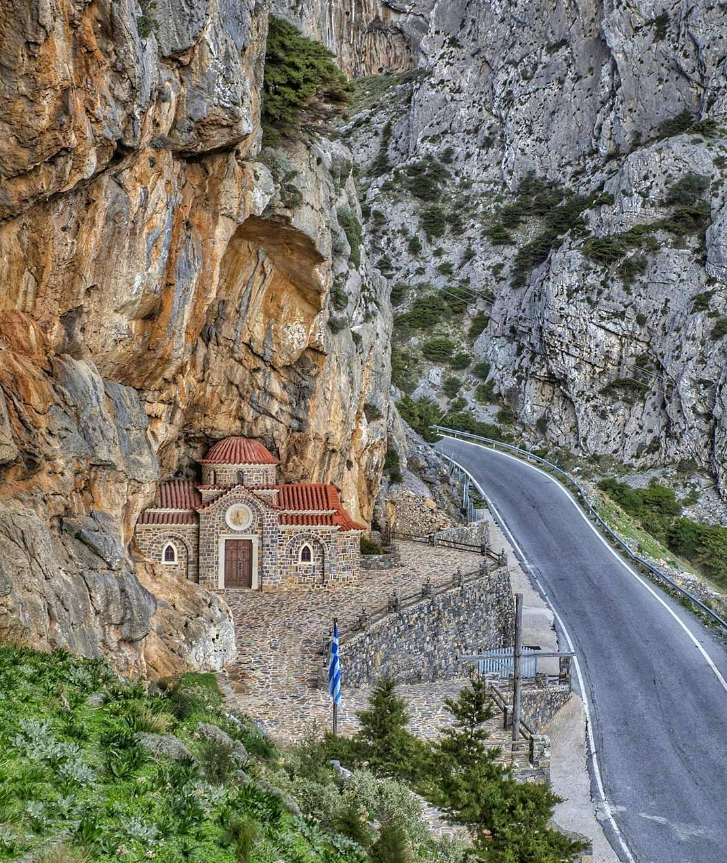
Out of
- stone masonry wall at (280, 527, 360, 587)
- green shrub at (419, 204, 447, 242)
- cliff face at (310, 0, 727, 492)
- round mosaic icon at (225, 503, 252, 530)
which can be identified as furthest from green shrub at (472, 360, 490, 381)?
round mosaic icon at (225, 503, 252, 530)

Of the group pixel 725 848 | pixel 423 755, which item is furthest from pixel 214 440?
pixel 725 848

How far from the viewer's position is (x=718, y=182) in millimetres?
63000

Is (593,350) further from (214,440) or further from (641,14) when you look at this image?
(214,440)

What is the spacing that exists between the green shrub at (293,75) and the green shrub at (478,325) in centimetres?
4480

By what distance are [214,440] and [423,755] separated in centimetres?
1914

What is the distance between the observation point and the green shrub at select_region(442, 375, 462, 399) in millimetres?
70438

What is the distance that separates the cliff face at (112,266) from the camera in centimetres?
1619

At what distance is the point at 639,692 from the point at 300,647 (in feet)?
37.8

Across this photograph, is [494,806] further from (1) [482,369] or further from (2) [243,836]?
(1) [482,369]

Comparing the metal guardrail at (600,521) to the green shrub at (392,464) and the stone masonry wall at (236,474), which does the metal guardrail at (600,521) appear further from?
the stone masonry wall at (236,474)

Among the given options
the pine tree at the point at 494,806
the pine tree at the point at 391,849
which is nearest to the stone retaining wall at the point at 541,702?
the pine tree at the point at 494,806

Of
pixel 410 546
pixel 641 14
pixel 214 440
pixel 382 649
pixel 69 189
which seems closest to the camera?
pixel 69 189

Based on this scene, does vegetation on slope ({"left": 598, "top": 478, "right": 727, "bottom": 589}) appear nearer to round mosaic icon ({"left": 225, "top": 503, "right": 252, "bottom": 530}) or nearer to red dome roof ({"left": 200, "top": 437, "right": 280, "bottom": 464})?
red dome roof ({"left": 200, "top": 437, "right": 280, "bottom": 464})

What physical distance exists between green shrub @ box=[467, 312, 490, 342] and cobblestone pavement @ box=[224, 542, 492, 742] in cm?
4066
